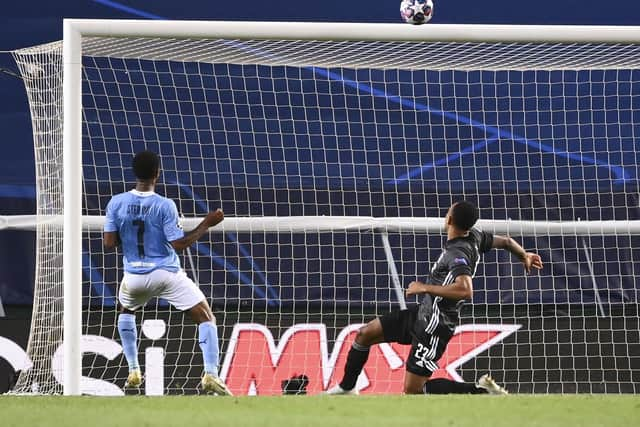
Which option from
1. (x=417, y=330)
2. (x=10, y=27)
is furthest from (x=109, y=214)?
(x=10, y=27)

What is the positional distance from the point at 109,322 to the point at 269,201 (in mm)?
1706

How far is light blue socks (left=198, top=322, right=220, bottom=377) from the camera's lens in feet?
25.9

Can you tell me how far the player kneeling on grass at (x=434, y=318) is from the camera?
25.0ft

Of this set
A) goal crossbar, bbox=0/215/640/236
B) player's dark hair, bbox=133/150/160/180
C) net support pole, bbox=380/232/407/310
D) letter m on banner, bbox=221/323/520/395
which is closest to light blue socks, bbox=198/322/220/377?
player's dark hair, bbox=133/150/160/180

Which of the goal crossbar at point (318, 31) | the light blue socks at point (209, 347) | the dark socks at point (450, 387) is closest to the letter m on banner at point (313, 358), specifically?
the dark socks at point (450, 387)

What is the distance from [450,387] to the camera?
8.58 metres

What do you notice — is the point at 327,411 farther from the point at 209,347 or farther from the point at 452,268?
the point at 209,347

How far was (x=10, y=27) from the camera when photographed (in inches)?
456

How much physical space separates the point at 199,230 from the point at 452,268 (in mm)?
1671

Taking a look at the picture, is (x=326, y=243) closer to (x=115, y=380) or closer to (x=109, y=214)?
(x=115, y=380)

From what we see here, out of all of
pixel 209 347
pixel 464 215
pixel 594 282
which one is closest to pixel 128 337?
pixel 209 347

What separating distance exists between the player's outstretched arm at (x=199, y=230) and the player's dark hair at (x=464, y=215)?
149 centimetres

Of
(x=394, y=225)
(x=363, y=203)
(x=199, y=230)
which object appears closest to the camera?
(x=199, y=230)

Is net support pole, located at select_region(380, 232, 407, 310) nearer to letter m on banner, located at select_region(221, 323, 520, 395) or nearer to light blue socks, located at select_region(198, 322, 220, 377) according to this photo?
letter m on banner, located at select_region(221, 323, 520, 395)
